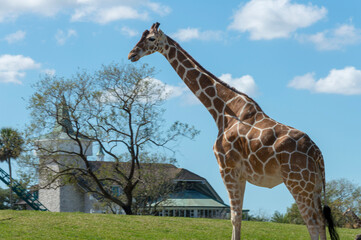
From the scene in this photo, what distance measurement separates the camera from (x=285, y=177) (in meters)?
7.16

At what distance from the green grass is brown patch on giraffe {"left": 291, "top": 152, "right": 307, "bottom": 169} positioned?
20.7 ft

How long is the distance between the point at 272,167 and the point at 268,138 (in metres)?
0.44

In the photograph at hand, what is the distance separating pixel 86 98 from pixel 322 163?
60.5ft

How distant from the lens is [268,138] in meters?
7.41

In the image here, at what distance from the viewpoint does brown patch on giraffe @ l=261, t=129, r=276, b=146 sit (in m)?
7.37

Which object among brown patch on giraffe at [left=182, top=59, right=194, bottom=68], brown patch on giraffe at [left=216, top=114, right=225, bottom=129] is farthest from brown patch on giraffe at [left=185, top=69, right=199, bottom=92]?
brown patch on giraffe at [left=216, top=114, right=225, bottom=129]

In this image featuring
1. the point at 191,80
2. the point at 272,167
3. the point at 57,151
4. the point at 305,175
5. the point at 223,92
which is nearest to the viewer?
the point at 305,175

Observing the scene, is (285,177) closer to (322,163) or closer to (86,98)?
(322,163)

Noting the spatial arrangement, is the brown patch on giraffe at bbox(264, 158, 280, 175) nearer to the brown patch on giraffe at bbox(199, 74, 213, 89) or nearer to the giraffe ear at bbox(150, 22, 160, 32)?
the brown patch on giraffe at bbox(199, 74, 213, 89)

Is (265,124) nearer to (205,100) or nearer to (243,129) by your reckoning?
(243,129)

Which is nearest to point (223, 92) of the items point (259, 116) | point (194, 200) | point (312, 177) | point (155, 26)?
point (259, 116)

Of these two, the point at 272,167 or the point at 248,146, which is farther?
the point at 248,146

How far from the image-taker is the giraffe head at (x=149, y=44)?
874 centimetres

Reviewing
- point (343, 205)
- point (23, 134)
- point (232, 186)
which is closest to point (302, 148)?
point (232, 186)
